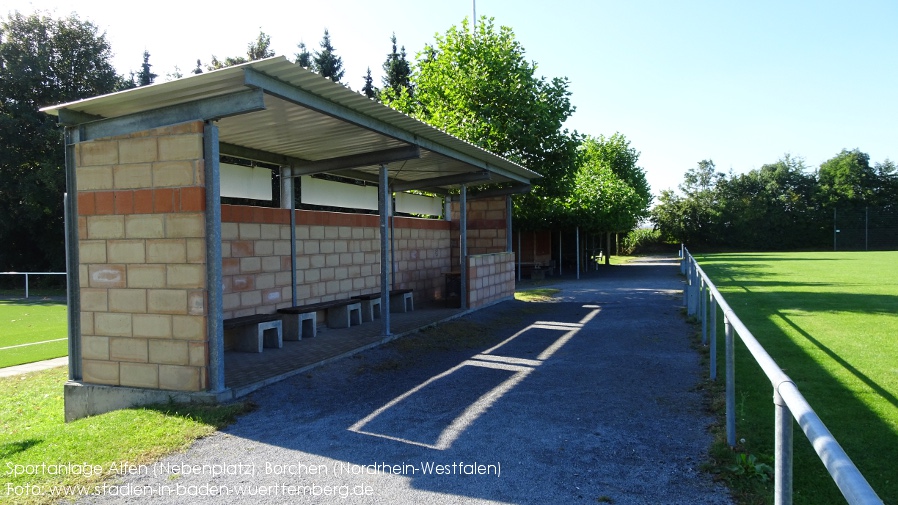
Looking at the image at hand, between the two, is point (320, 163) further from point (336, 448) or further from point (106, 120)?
point (336, 448)

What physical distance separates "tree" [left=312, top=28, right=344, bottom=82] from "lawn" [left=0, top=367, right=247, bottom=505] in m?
33.9

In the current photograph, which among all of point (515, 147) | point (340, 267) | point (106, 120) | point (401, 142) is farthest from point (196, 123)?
point (515, 147)

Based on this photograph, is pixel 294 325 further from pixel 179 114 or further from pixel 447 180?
pixel 447 180

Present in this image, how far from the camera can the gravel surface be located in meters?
3.65

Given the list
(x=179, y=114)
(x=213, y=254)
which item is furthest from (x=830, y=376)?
(x=179, y=114)

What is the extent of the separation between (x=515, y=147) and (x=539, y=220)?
610 cm

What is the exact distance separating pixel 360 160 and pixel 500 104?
9.74 m

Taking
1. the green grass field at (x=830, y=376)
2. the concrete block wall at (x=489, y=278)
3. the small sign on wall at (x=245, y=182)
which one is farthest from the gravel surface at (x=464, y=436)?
the concrete block wall at (x=489, y=278)

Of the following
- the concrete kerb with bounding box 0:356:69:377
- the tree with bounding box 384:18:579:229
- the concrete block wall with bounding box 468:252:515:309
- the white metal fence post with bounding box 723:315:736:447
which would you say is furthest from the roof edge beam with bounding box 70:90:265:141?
the tree with bounding box 384:18:579:229

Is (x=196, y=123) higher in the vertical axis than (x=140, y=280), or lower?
higher

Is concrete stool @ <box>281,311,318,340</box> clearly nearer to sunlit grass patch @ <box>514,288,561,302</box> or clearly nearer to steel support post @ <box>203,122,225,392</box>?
steel support post @ <box>203,122,225,392</box>

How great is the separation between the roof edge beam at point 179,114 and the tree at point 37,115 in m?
21.1

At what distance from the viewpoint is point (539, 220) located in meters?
23.4

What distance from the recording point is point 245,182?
8602 mm
